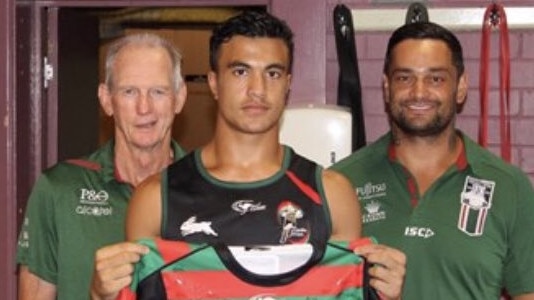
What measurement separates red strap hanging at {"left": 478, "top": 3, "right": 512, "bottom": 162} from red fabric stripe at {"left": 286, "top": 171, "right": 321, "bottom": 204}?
4.33 feet

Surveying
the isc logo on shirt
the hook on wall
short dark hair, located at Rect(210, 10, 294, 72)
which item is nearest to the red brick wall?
the hook on wall

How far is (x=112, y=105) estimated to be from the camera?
2867 millimetres

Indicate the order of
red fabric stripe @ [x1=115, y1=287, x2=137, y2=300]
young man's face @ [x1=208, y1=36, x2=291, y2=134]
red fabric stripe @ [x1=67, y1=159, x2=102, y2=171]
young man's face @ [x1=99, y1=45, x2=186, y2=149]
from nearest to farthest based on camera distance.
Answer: red fabric stripe @ [x1=115, y1=287, x2=137, y2=300]
young man's face @ [x1=208, y1=36, x2=291, y2=134]
young man's face @ [x1=99, y1=45, x2=186, y2=149]
red fabric stripe @ [x1=67, y1=159, x2=102, y2=171]

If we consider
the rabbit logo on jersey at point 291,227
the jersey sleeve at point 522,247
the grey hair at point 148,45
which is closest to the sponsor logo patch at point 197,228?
the rabbit logo on jersey at point 291,227

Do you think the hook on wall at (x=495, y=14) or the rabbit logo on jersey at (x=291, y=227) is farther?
the hook on wall at (x=495, y=14)

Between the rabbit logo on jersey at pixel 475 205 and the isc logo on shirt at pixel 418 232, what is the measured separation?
94 mm

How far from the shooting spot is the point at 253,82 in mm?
2479

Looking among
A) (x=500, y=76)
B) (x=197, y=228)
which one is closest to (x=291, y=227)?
(x=197, y=228)

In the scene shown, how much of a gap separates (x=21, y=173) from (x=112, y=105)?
1.31 meters

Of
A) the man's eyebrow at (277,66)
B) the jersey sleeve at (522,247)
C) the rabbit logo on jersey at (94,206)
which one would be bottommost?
the jersey sleeve at (522,247)

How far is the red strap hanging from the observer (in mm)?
3676

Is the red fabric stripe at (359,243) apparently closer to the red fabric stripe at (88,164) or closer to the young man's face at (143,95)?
the young man's face at (143,95)

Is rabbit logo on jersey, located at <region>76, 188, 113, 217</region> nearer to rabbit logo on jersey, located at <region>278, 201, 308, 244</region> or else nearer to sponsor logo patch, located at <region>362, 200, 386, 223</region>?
rabbit logo on jersey, located at <region>278, 201, 308, 244</region>

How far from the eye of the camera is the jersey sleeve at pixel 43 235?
2893 millimetres
